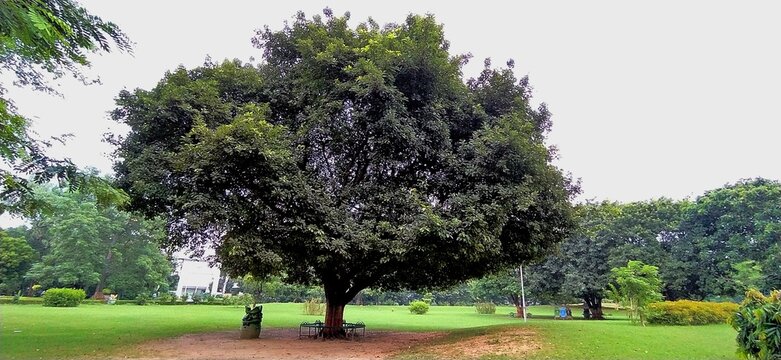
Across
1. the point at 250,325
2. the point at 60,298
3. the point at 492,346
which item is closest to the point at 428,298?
the point at 60,298

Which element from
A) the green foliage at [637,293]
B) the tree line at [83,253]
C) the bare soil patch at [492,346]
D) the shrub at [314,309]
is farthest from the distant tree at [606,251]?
the tree line at [83,253]

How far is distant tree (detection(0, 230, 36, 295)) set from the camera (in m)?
41.3

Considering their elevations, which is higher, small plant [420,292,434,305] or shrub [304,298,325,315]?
small plant [420,292,434,305]

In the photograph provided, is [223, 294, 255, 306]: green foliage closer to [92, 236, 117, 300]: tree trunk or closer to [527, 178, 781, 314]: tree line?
[92, 236, 117, 300]: tree trunk

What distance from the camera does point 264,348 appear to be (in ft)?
46.3

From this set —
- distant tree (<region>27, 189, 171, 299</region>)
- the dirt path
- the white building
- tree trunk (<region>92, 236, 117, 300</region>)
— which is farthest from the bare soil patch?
the white building

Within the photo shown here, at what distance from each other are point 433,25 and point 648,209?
30.5m

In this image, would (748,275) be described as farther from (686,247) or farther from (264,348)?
(264,348)

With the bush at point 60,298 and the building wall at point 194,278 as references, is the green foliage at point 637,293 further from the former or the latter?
the building wall at point 194,278

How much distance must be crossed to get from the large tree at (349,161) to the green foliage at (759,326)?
5320 millimetres

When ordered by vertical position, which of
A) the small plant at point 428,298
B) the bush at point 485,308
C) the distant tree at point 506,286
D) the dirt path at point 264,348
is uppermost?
the distant tree at point 506,286

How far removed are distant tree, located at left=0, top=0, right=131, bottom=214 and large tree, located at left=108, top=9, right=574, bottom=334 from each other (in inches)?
179

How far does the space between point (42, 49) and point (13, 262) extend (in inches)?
2008

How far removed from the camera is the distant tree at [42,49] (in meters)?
2.85
